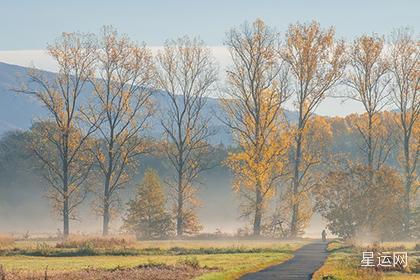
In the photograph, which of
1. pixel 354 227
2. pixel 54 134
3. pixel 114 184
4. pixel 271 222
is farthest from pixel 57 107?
pixel 354 227

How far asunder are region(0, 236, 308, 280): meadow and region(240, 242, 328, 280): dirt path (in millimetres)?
816

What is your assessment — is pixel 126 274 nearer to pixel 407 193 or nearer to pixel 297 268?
pixel 297 268

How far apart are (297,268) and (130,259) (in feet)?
42.8

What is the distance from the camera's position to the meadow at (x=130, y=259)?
37.7 meters

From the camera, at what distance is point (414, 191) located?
8812cm

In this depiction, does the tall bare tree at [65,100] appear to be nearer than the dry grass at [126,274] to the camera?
No

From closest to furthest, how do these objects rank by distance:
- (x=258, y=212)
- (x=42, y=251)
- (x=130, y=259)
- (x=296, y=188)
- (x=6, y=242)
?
(x=130, y=259) < (x=42, y=251) < (x=6, y=242) < (x=258, y=212) < (x=296, y=188)

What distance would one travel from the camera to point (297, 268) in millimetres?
45375

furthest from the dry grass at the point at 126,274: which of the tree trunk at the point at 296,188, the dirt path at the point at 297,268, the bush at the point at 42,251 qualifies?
the tree trunk at the point at 296,188

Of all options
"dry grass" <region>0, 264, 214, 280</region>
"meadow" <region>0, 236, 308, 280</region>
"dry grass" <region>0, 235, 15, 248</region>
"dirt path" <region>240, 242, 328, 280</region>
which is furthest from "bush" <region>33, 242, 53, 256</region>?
"dirt path" <region>240, 242, 328, 280</region>

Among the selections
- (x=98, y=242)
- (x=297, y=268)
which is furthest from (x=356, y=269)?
(x=98, y=242)

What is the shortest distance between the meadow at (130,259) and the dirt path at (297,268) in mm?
816

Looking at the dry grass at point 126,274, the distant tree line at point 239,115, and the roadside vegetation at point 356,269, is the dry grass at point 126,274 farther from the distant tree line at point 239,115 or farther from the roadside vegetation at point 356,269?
the distant tree line at point 239,115

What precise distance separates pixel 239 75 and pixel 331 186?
1910cm
